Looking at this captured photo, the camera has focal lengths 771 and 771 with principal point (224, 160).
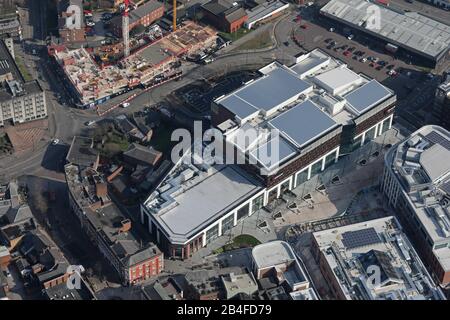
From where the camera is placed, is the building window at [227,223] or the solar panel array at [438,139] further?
the solar panel array at [438,139]

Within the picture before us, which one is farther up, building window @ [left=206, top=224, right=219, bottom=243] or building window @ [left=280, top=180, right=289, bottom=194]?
building window @ [left=280, top=180, right=289, bottom=194]

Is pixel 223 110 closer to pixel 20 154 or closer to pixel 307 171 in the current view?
pixel 307 171

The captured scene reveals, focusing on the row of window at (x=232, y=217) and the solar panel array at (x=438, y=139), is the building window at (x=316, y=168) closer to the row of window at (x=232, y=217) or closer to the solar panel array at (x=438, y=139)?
the row of window at (x=232, y=217)

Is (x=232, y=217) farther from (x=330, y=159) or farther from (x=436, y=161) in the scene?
(x=436, y=161)

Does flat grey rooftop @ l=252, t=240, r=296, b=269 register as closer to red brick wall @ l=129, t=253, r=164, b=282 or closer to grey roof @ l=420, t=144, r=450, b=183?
red brick wall @ l=129, t=253, r=164, b=282

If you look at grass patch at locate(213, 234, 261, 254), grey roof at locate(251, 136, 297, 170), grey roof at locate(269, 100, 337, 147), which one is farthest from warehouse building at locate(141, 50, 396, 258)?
grass patch at locate(213, 234, 261, 254)

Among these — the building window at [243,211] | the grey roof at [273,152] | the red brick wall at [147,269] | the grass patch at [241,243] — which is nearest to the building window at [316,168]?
the grey roof at [273,152]
